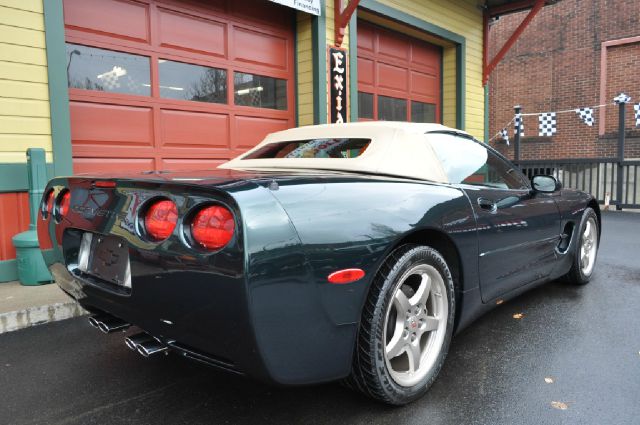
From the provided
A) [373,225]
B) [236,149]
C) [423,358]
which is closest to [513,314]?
[423,358]

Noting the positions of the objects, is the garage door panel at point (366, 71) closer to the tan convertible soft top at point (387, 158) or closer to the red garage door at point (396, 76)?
the red garage door at point (396, 76)

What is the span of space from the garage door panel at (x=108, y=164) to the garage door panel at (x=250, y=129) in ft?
4.32

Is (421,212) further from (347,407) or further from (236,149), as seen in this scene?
(236,149)

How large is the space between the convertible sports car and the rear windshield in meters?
0.02

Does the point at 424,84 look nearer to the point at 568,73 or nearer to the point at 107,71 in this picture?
the point at 107,71

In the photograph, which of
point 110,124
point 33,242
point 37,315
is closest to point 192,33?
point 110,124

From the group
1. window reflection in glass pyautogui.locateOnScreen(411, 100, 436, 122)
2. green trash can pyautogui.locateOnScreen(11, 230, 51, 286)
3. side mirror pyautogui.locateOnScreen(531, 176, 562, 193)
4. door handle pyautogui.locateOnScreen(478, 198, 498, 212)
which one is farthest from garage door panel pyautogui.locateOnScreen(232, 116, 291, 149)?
door handle pyautogui.locateOnScreen(478, 198, 498, 212)

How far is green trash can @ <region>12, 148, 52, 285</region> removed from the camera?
4348 millimetres

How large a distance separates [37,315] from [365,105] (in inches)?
246

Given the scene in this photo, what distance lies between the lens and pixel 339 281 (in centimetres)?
184

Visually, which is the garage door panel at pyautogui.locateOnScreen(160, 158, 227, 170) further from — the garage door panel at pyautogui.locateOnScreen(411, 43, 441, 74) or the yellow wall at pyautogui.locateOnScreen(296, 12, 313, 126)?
the garage door panel at pyautogui.locateOnScreen(411, 43, 441, 74)

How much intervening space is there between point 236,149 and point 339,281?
16.8ft

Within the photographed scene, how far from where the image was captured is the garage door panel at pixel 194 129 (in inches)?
234

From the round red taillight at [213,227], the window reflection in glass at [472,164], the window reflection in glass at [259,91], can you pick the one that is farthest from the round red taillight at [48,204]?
the window reflection in glass at [259,91]
